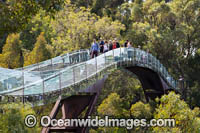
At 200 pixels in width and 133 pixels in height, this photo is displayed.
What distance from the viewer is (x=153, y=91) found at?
2906cm

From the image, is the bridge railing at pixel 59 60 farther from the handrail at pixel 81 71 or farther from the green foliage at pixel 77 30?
the green foliage at pixel 77 30

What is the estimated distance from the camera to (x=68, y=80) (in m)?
13.4

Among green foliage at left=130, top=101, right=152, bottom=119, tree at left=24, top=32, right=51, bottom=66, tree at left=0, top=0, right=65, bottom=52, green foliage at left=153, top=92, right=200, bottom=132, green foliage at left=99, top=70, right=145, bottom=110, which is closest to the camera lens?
tree at left=0, top=0, right=65, bottom=52

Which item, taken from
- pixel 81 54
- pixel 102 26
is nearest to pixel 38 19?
pixel 102 26

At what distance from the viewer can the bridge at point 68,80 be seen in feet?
36.4

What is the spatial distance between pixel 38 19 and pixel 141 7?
12.2m

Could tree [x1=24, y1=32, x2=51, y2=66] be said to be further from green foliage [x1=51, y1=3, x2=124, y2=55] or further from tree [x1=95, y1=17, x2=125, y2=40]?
tree [x1=95, y1=17, x2=125, y2=40]

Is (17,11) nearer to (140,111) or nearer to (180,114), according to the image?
(180,114)

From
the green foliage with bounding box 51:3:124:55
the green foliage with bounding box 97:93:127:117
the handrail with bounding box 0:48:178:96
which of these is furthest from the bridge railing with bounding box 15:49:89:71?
the green foliage with bounding box 51:3:124:55

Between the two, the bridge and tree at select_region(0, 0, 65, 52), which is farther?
the bridge

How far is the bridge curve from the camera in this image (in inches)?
444

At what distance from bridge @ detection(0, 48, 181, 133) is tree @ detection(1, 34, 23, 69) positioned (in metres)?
13.9

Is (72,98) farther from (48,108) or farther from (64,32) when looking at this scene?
(64,32)

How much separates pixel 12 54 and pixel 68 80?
21819mm
